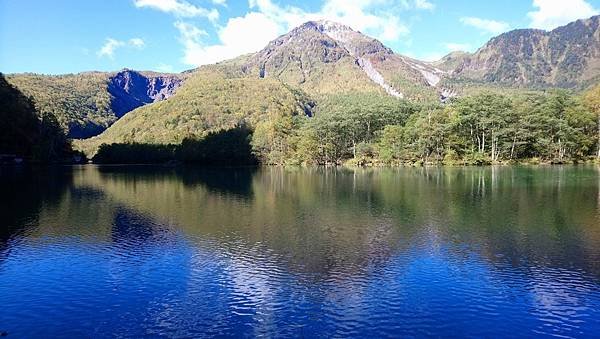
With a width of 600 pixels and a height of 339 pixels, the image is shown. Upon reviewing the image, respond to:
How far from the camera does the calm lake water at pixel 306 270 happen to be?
14352 millimetres

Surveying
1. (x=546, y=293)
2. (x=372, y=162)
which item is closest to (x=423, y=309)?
(x=546, y=293)

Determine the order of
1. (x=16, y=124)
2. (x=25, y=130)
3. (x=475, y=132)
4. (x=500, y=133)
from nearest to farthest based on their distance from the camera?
(x=500, y=133)
(x=475, y=132)
(x=16, y=124)
(x=25, y=130)

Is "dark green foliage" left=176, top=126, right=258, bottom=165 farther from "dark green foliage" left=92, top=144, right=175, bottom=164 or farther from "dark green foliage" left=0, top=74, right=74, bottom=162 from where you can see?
"dark green foliage" left=0, top=74, right=74, bottom=162

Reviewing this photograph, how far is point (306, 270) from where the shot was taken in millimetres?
20000

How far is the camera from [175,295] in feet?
55.7

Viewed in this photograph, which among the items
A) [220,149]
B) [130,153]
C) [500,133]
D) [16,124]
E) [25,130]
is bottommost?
[130,153]

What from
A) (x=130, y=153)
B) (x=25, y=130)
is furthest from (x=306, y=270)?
(x=130, y=153)

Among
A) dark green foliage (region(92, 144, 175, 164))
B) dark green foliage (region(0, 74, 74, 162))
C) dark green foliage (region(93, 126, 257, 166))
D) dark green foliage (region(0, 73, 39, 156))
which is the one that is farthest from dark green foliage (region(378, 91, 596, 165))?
dark green foliage (region(0, 73, 39, 156))

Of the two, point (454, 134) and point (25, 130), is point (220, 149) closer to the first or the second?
point (25, 130)

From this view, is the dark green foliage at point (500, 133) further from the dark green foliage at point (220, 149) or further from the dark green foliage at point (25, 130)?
the dark green foliage at point (25, 130)

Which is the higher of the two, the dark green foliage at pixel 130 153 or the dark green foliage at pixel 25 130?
the dark green foliage at pixel 25 130

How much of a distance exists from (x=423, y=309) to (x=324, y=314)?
3.30m

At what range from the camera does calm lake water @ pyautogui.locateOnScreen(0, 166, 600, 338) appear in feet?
47.1

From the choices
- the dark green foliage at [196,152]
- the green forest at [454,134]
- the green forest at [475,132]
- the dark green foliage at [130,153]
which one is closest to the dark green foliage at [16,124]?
the dark green foliage at [130,153]
